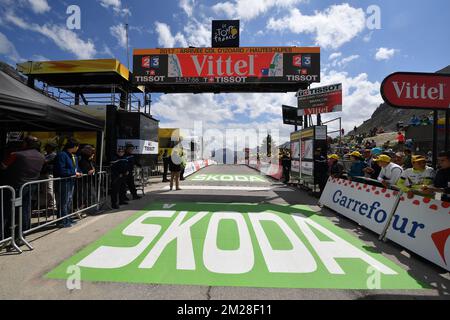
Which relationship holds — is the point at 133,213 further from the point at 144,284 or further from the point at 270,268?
the point at 270,268

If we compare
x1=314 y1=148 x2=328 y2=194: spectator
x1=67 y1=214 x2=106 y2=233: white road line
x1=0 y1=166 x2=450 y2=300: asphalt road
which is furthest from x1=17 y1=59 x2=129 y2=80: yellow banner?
x1=314 y1=148 x2=328 y2=194: spectator

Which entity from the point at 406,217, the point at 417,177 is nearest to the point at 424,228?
the point at 406,217

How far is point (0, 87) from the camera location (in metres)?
4.30

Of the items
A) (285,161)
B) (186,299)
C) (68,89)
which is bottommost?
(186,299)

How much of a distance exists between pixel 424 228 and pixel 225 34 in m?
11.6

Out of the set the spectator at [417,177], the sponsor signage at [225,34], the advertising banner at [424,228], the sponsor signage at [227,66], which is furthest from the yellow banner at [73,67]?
the advertising banner at [424,228]

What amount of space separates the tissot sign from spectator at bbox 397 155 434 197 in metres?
1.14

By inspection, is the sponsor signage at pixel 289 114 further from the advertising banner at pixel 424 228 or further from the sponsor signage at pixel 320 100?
the advertising banner at pixel 424 228

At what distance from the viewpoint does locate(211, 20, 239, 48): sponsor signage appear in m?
12.6

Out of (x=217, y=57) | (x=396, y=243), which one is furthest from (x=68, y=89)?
(x=396, y=243)

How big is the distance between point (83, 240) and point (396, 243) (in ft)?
18.8

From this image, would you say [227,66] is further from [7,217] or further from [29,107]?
[7,217]

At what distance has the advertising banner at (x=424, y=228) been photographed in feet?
12.5

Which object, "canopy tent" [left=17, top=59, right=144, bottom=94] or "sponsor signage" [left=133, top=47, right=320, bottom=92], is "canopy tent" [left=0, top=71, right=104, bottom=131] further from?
"sponsor signage" [left=133, top=47, right=320, bottom=92]
